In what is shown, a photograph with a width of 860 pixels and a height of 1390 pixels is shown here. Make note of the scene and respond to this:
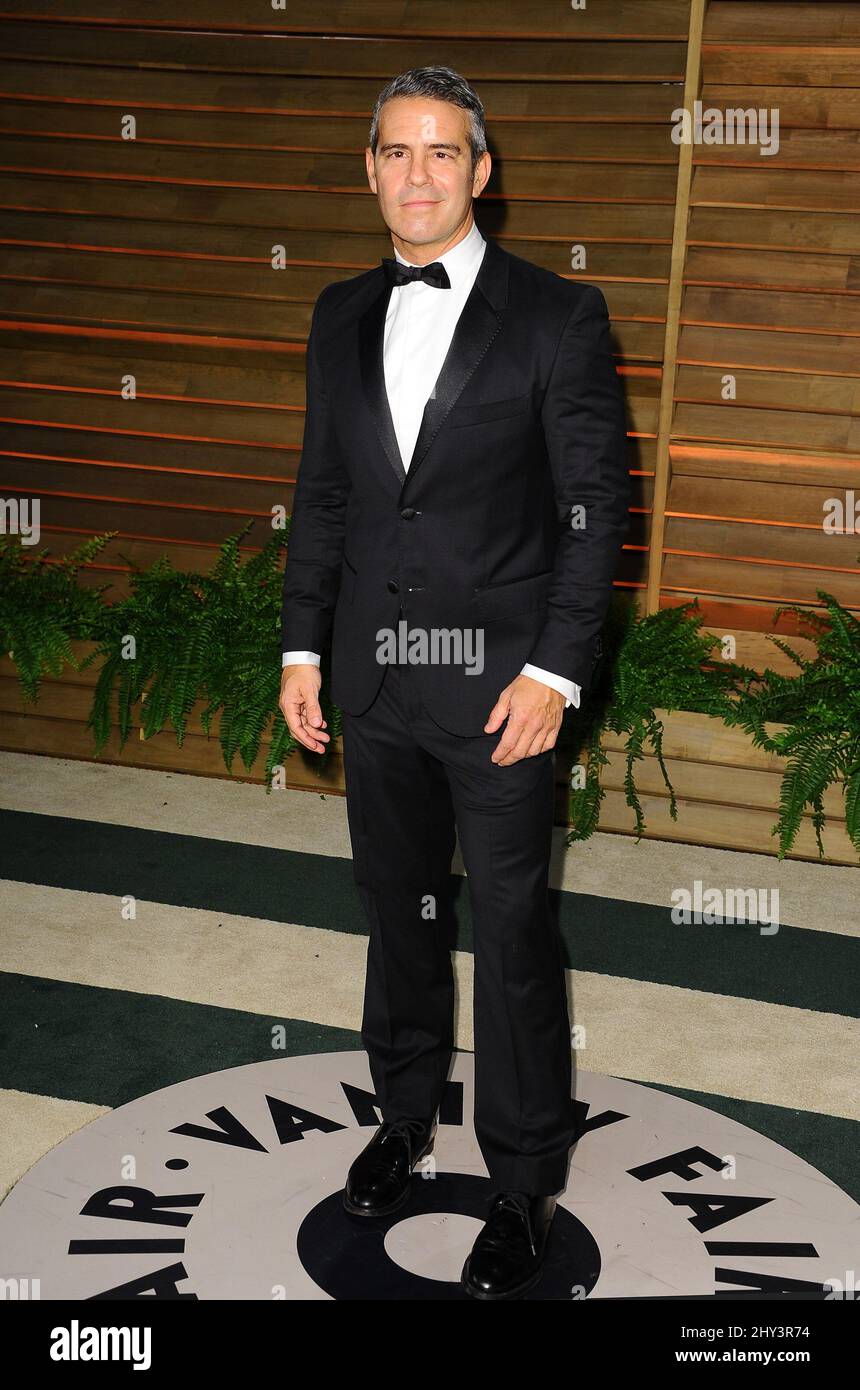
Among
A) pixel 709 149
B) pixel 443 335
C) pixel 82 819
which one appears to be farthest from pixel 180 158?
pixel 443 335

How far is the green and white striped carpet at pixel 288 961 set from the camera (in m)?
3.25

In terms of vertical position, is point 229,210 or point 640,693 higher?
point 229,210

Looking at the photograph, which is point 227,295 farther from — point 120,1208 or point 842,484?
point 120,1208

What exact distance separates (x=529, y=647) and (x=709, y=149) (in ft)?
10.6

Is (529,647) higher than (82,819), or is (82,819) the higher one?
(529,647)

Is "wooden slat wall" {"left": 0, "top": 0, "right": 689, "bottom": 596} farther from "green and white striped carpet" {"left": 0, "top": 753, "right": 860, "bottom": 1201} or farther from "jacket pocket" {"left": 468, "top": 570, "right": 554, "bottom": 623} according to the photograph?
"jacket pocket" {"left": 468, "top": 570, "right": 554, "bottom": 623}

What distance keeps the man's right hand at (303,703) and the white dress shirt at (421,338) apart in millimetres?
474

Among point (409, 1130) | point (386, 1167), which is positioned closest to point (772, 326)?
point (409, 1130)

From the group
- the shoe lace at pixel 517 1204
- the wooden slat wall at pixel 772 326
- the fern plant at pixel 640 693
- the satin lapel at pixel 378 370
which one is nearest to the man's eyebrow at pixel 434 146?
the satin lapel at pixel 378 370

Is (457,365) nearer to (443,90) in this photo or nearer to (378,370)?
(378,370)

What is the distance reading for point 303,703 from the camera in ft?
8.87

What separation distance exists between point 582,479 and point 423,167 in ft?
1.81

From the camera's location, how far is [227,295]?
5594mm

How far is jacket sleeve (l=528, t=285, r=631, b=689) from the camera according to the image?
2352 millimetres
